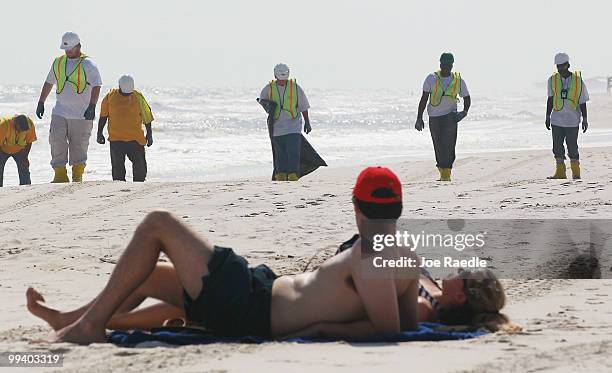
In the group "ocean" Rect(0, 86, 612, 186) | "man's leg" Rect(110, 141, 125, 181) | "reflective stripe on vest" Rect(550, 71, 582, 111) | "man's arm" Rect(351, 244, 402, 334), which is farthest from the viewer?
"ocean" Rect(0, 86, 612, 186)

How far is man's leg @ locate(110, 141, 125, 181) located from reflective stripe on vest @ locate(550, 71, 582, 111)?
185 inches

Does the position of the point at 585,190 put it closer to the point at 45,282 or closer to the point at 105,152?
the point at 45,282

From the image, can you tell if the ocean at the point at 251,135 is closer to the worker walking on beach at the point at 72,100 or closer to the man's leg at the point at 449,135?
the worker walking on beach at the point at 72,100

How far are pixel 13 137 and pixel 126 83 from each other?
2574 mm

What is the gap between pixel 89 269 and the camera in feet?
26.8

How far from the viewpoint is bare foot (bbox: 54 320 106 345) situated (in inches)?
208

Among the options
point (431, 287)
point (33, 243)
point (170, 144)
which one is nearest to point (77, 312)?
point (431, 287)

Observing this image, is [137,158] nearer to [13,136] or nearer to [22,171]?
[22,171]

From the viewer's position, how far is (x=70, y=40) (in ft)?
41.7

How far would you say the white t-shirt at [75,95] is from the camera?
12898 millimetres

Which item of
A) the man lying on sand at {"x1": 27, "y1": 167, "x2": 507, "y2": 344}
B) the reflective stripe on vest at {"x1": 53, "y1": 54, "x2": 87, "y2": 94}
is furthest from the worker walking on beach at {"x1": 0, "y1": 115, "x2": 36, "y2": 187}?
the man lying on sand at {"x1": 27, "y1": 167, "x2": 507, "y2": 344}

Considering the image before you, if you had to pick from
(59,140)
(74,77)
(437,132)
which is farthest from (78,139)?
(437,132)

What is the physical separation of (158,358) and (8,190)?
7.51m

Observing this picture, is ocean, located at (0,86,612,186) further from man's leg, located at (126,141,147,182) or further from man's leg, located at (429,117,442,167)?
man's leg, located at (429,117,442,167)
